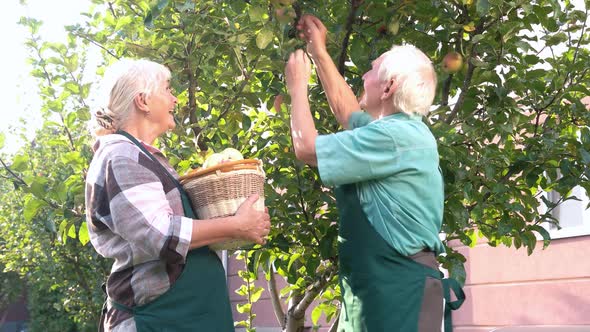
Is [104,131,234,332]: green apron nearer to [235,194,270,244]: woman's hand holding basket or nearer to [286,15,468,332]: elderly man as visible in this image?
[235,194,270,244]: woman's hand holding basket

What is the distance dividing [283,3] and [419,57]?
22.6 inches

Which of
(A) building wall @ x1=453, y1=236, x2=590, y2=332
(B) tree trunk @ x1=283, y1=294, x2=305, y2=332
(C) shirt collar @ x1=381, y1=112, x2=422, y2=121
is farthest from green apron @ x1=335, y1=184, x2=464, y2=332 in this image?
(A) building wall @ x1=453, y1=236, x2=590, y2=332

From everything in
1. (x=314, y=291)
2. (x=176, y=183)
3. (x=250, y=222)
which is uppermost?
(x=176, y=183)

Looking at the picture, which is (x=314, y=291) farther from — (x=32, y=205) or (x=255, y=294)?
(x=32, y=205)

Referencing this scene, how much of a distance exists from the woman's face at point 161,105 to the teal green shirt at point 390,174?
47cm

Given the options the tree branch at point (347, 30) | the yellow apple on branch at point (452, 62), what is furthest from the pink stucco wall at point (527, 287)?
the tree branch at point (347, 30)

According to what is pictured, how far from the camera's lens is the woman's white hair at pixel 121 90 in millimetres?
2279

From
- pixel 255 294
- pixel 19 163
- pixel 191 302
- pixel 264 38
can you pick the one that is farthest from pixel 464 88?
pixel 255 294

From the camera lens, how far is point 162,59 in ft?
10.4

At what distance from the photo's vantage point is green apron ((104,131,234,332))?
2113 millimetres

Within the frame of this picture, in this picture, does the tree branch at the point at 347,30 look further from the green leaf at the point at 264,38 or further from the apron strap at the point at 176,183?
the apron strap at the point at 176,183

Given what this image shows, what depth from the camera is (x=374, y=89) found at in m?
2.41

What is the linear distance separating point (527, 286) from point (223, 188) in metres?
6.63

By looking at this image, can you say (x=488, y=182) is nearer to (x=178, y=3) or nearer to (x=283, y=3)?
(x=283, y=3)
